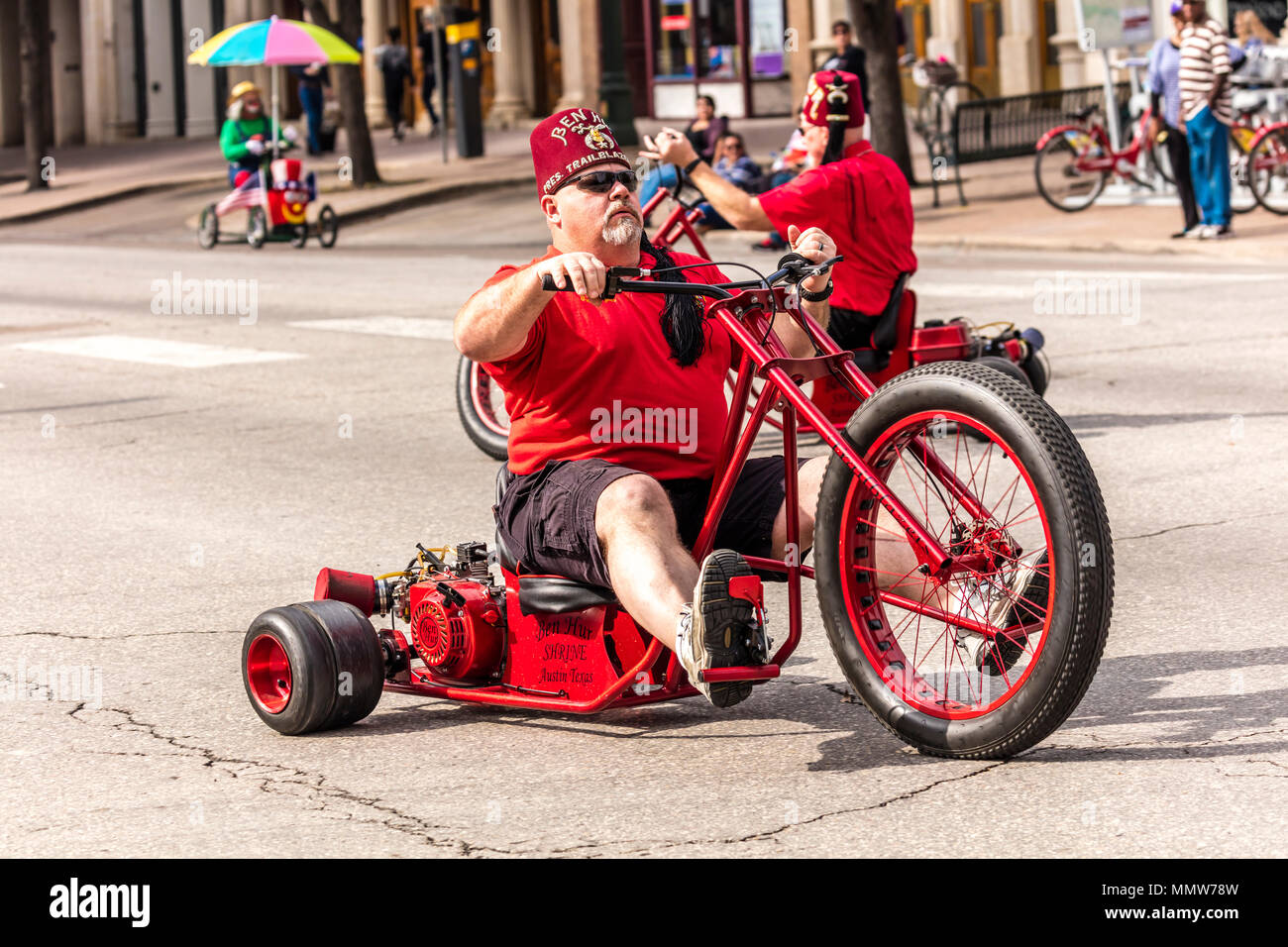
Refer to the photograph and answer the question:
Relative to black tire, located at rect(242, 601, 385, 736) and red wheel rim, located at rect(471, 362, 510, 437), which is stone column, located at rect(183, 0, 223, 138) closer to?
red wheel rim, located at rect(471, 362, 510, 437)

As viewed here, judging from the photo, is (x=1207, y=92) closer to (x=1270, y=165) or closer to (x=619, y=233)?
(x=1270, y=165)

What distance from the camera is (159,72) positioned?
43906mm

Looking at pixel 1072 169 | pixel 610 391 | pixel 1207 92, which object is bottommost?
pixel 610 391

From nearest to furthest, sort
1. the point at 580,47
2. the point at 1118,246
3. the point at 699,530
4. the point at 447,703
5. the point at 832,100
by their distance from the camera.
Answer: the point at 699,530, the point at 447,703, the point at 832,100, the point at 1118,246, the point at 580,47

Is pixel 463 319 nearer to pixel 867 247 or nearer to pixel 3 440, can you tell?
pixel 867 247

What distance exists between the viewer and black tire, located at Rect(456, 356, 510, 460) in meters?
9.16

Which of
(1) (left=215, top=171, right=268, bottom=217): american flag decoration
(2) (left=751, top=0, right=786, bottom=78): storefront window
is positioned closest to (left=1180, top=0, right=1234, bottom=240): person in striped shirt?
(1) (left=215, top=171, right=268, bottom=217): american flag decoration

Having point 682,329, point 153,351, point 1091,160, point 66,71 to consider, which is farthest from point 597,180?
point 66,71

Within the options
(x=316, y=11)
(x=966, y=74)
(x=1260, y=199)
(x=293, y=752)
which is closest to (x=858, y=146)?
(x=293, y=752)

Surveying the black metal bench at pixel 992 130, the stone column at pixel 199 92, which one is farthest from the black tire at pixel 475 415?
the stone column at pixel 199 92

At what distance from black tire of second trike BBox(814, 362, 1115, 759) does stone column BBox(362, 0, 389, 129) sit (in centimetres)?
3729

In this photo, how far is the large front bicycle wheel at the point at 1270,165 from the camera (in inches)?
763

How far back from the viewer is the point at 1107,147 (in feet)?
70.3

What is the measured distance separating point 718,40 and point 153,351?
23133 millimetres
